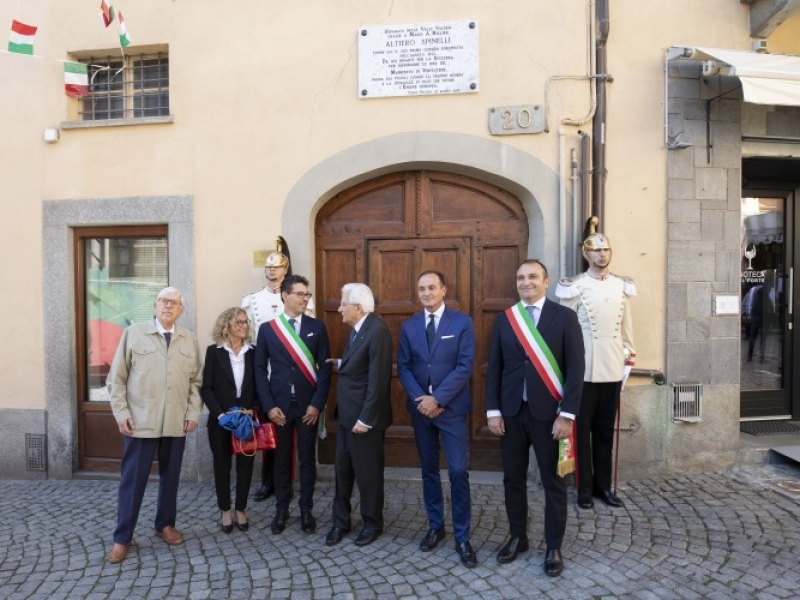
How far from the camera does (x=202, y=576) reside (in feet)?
12.4

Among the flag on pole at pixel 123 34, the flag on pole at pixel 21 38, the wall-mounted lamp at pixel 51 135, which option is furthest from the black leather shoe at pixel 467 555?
the flag on pole at pixel 21 38

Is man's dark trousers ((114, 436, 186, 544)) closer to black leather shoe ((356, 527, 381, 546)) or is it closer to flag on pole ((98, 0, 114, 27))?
black leather shoe ((356, 527, 381, 546))

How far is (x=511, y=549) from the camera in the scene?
12.7 feet

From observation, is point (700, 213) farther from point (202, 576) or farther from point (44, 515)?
point (44, 515)

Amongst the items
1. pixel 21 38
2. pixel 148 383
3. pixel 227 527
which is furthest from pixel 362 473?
pixel 21 38

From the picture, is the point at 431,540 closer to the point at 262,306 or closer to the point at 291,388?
the point at 291,388

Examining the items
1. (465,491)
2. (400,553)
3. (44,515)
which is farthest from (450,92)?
(44,515)

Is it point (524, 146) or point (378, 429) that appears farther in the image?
point (524, 146)

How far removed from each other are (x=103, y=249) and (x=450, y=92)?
3798mm

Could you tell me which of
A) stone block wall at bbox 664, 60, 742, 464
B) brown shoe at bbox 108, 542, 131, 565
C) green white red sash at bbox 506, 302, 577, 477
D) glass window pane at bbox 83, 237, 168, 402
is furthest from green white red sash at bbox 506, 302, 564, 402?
glass window pane at bbox 83, 237, 168, 402

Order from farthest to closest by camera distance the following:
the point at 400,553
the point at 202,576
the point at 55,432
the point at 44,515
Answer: the point at 55,432 < the point at 44,515 < the point at 400,553 < the point at 202,576

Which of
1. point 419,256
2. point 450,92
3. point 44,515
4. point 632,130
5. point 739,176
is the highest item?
point 450,92

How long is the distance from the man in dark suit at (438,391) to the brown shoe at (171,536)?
173 cm

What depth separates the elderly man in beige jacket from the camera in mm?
4102
